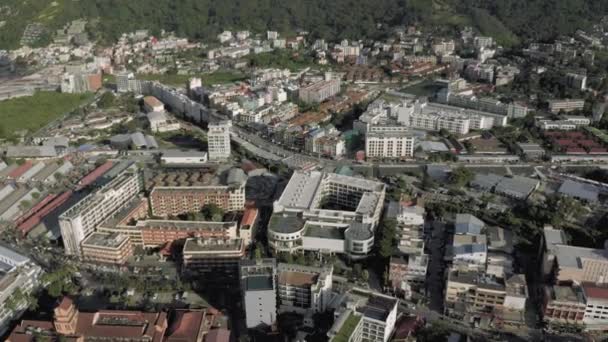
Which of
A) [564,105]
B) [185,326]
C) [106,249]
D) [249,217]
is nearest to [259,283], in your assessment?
[185,326]

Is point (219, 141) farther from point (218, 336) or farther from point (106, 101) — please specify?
point (218, 336)

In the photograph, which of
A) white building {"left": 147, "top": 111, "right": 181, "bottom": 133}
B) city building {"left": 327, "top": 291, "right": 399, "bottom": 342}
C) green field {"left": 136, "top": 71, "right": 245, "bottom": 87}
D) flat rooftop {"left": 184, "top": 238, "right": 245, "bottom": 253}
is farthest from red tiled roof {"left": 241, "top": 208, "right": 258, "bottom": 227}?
green field {"left": 136, "top": 71, "right": 245, "bottom": 87}

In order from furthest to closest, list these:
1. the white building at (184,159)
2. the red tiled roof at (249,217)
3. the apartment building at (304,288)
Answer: the white building at (184,159), the red tiled roof at (249,217), the apartment building at (304,288)

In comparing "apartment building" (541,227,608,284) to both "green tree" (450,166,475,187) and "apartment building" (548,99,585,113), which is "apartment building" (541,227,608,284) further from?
"apartment building" (548,99,585,113)

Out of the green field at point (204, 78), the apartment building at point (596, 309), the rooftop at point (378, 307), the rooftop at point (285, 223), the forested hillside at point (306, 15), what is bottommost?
the apartment building at point (596, 309)

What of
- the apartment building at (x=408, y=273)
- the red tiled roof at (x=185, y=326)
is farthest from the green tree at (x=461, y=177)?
the red tiled roof at (x=185, y=326)

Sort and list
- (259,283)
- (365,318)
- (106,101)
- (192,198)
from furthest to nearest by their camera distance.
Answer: (106,101), (192,198), (259,283), (365,318)

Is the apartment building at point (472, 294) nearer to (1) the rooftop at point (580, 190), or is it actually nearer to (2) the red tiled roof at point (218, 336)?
(2) the red tiled roof at point (218, 336)
